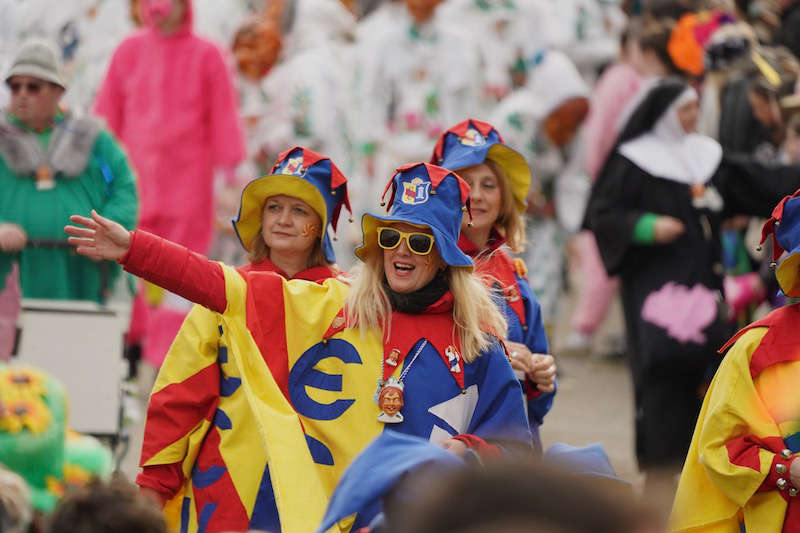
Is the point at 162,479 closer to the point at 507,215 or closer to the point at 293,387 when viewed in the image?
the point at 293,387

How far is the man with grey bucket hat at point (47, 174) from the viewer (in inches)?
311

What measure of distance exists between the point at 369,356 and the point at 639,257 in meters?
3.32

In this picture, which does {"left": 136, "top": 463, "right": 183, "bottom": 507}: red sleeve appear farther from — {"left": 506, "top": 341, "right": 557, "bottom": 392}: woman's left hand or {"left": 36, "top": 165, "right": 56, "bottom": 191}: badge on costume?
{"left": 36, "top": 165, "right": 56, "bottom": 191}: badge on costume

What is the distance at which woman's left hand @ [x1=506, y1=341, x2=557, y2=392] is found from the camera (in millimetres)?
5980

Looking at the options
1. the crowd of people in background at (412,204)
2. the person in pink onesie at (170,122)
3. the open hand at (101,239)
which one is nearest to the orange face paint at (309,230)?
the crowd of people in background at (412,204)

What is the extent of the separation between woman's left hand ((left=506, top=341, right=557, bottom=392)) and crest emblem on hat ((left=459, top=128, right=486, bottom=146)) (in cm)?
91

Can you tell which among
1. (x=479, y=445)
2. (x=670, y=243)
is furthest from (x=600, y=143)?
(x=479, y=445)

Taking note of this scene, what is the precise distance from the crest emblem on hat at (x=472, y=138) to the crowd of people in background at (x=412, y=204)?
16mm

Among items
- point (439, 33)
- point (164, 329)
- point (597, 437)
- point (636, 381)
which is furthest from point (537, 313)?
point (439, 33)

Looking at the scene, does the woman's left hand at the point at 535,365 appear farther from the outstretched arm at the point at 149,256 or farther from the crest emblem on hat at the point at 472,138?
the outstretched arm at the point at 149,256

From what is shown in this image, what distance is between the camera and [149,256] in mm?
5016

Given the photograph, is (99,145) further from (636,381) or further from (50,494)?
(50,494)

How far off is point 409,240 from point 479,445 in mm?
777

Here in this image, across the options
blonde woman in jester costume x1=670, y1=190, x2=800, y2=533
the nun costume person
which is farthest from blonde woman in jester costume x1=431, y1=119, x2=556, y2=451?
the nun costume person
